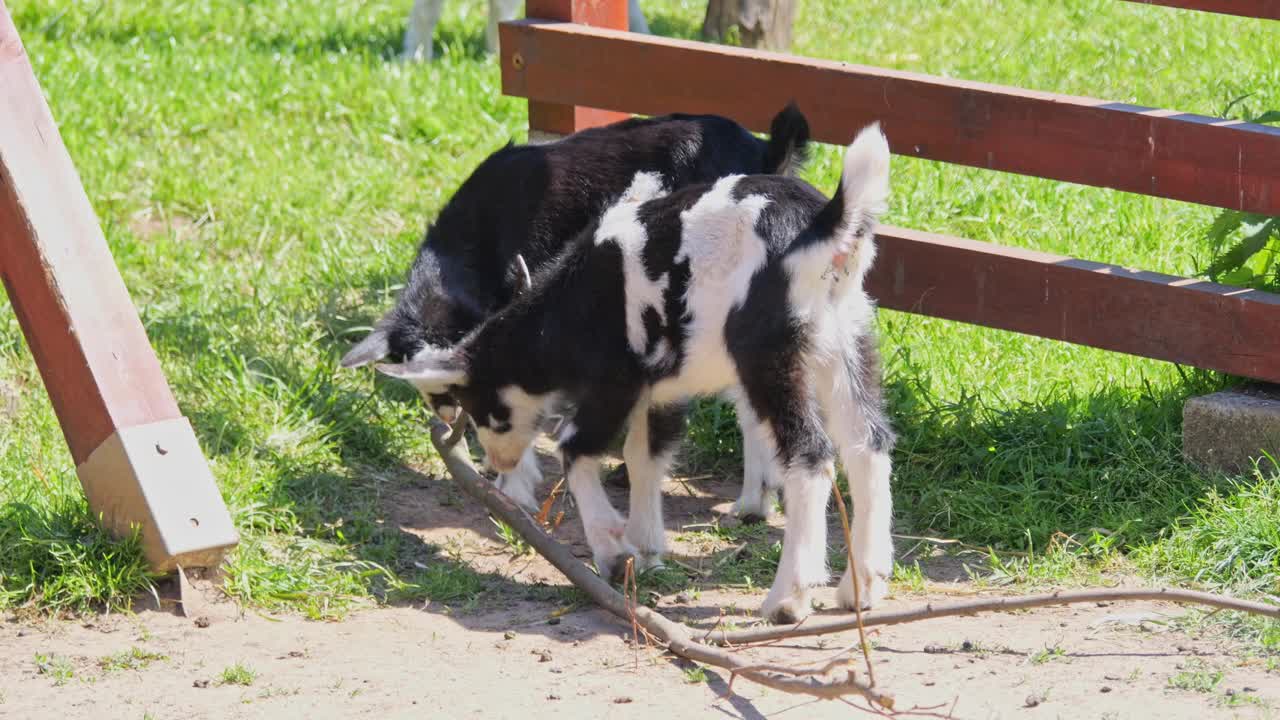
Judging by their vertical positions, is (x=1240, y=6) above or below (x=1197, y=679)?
above

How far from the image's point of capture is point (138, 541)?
421cm

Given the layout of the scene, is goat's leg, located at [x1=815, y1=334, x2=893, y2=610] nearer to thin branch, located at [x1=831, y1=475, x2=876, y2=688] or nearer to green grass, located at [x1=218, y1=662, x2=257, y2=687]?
thin branch, located at [x1=831, y1=475, x2=876, y2=688]

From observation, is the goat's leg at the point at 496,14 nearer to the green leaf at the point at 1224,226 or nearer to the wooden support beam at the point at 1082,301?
the wooden support beam at the point at 1082,301

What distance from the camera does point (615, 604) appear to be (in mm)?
4098

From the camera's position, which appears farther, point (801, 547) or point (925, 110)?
point (925, 110)

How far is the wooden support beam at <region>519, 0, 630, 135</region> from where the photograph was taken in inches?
227

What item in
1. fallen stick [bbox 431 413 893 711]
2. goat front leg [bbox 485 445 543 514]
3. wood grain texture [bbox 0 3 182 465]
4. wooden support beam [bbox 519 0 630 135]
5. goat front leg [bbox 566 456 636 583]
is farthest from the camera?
wooden support beam [bbox 519 0 630 135]

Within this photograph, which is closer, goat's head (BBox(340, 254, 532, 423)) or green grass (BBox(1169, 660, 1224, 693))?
green grass (BBox(1169, 660, 1224, 693))

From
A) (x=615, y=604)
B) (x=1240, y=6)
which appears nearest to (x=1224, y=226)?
(x=1240, y=6)

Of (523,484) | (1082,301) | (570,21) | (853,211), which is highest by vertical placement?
(570,21)

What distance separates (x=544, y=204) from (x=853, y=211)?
1417 millimetres

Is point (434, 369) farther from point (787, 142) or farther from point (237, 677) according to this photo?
point (787, 142)

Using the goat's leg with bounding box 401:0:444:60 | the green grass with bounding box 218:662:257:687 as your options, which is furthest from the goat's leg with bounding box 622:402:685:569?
the goat's leg with bounding box 401:0:444:60

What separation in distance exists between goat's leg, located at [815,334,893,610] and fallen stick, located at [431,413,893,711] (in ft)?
1.74
